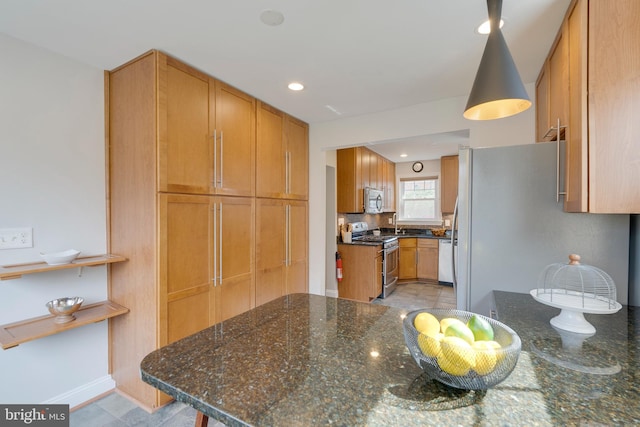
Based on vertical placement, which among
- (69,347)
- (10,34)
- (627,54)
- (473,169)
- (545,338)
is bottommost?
(69,347)

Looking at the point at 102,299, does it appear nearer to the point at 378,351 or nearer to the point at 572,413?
the point at 378,351

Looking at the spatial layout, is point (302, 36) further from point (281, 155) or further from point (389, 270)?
point (389, 270)

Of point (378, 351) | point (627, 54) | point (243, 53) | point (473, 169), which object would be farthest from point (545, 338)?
point (243, 53)

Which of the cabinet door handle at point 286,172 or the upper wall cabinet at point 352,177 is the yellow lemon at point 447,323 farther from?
the upper wall cabinet at point 352,177

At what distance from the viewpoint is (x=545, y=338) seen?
112cm

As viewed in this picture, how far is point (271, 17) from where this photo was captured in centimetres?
162

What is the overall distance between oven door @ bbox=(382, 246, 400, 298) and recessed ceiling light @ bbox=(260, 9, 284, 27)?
3.48 metres

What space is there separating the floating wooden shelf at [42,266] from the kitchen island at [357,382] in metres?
1.30

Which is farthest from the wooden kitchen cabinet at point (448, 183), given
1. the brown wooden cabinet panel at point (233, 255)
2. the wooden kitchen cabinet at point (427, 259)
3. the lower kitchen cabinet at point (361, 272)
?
the brown wooden cabinet panel at point (233, 255)

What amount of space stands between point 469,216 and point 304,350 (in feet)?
4.46

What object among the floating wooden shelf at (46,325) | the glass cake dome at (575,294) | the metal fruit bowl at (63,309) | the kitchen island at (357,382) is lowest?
the floating wooden shelf at (46,325)

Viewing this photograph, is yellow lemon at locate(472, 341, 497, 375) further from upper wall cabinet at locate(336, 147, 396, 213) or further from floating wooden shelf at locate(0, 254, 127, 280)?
upper wall cabinet at locate(336, 147, 396, 213)

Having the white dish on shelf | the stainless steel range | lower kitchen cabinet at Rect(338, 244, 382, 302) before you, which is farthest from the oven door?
the white dish on shelf

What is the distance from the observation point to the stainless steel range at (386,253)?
443 centimetres
